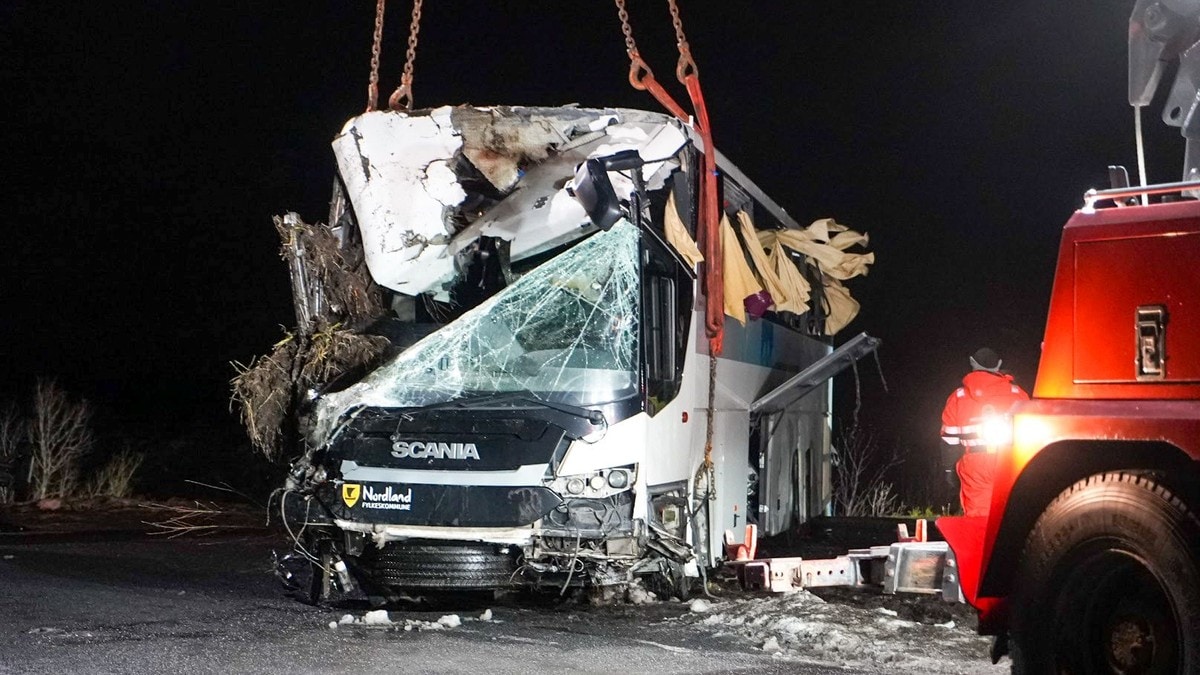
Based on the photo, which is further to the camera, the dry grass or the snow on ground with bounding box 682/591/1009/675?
the dry grass

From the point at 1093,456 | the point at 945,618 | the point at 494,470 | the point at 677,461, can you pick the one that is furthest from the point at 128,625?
the point at 1093,456

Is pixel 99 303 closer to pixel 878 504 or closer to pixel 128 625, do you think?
pixel 878 504

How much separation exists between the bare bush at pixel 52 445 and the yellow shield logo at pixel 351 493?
11146 mm

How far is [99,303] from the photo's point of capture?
139 ft

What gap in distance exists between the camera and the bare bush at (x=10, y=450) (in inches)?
699

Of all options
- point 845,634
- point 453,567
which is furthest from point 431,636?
point 845,634

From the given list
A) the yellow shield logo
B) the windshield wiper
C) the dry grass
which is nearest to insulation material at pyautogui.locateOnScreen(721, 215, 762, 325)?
the windshield wiper

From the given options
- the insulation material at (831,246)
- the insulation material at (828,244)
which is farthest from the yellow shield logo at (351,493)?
the insulation material at (831,246)

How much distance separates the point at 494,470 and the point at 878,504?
34.0 feet

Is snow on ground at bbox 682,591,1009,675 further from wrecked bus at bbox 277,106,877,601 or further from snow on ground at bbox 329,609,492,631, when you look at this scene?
snow on ground at bbox 329,609,492,631

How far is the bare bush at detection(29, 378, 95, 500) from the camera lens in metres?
18.2

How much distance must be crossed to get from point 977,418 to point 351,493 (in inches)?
177

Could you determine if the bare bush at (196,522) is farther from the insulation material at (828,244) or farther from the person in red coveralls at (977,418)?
the person in red coveralls at (977,418)

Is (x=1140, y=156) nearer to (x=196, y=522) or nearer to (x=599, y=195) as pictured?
(x=599, y=195)
